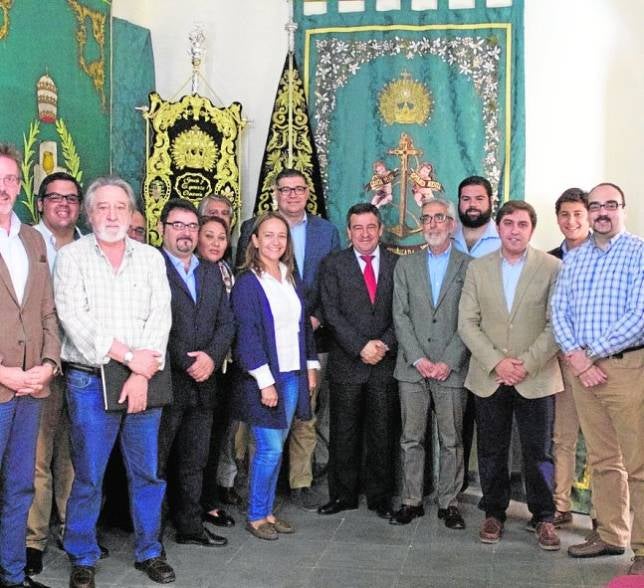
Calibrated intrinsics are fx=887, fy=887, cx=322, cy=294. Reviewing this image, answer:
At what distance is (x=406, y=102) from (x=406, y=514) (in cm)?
245

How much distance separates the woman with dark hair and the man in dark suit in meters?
0.49

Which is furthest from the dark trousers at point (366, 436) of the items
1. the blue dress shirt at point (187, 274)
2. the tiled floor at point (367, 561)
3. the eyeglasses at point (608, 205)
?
the eyeglasses at point (608, 205)

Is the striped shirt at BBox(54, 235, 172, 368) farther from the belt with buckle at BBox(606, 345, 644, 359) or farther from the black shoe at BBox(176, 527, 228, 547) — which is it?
the belt with buckle at BBox(606, 345, 644, 359)

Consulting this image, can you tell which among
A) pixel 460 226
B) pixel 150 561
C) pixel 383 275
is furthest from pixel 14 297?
pixel 460 226

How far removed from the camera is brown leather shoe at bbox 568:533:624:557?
12.6ft

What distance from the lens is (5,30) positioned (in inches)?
162

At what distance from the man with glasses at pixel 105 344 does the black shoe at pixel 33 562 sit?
0.71 feet

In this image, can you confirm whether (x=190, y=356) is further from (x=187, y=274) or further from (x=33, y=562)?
(x=33, y=562)

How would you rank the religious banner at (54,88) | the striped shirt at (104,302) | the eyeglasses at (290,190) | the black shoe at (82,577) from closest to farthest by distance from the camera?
the striped shirt at (104,302) < the black shoe at (82,577) < the religious banner at (54,88) < the eyeglasses at (290,190)

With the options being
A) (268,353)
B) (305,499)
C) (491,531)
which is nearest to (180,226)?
(268,353)

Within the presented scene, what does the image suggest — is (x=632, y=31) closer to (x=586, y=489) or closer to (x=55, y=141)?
(x=586, y=489)

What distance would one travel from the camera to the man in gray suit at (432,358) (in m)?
4.27

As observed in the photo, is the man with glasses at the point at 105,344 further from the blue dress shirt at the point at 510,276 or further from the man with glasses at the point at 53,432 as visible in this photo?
the blue dress shirt at the point at 510,276

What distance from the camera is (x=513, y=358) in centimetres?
396
